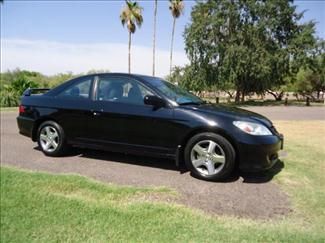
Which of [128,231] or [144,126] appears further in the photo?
[144,126]

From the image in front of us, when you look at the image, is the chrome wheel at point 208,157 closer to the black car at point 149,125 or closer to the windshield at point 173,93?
the black car at point 149,125

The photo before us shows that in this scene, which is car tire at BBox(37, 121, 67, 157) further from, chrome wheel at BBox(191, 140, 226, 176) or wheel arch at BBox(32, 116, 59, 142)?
chrome wheel at BBox(191, 140, 226, 176)

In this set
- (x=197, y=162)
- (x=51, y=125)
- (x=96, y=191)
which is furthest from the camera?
(x=51, y=125)

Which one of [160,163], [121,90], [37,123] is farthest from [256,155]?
[37,123]

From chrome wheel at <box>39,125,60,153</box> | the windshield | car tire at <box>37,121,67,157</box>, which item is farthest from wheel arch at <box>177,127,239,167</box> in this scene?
chrome wheel at <box>39,125,60,153</box>

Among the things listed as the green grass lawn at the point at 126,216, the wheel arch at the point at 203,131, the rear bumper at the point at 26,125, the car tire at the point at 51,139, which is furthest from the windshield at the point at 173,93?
the rear bumper at the point at 26,125

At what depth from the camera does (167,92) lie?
554 cm

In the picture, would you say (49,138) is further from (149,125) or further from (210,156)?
(210,156)

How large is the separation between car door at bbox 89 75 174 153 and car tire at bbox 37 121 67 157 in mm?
683

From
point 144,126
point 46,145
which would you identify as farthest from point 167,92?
point 46,145

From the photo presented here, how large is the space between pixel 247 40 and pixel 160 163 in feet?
86.5

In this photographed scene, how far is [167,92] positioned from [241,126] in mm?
1371

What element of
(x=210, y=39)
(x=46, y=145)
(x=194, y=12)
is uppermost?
(x=194, y=12)

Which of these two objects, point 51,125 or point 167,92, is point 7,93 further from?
point 167,92
